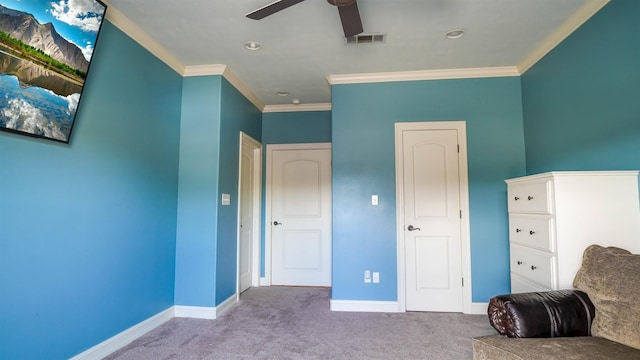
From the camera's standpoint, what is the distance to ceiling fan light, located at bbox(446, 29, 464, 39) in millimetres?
2705

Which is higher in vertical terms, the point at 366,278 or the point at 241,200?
the point at 241,200

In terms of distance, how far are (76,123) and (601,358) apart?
10.7 ft

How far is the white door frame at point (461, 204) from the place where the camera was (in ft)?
11.1

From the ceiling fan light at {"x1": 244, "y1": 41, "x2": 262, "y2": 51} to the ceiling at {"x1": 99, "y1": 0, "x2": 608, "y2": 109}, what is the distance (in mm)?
47

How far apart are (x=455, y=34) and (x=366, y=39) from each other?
77cm

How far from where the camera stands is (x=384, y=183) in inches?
140

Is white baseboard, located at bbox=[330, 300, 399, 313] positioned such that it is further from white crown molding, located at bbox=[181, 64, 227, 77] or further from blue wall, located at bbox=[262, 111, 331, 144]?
white crown molding, located at bbox=[181, 64, 227, 77]

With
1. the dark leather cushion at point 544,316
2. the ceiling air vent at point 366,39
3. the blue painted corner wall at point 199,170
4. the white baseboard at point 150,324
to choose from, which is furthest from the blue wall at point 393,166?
the dark leather cushion at point 544,316

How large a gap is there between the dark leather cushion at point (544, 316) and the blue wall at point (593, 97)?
105 centimetres

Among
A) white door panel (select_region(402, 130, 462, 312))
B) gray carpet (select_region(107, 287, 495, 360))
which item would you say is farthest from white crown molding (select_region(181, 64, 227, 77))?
gray carpet (select_region(107, 287, 495, 360))

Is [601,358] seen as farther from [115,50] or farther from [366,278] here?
[115,50]

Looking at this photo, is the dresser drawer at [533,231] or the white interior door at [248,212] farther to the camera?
the white interior door at [248,212]

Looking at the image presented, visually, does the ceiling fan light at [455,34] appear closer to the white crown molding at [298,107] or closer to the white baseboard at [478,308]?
the white crown molding at [298,107]

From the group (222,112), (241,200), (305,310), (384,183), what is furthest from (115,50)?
(305,310)
